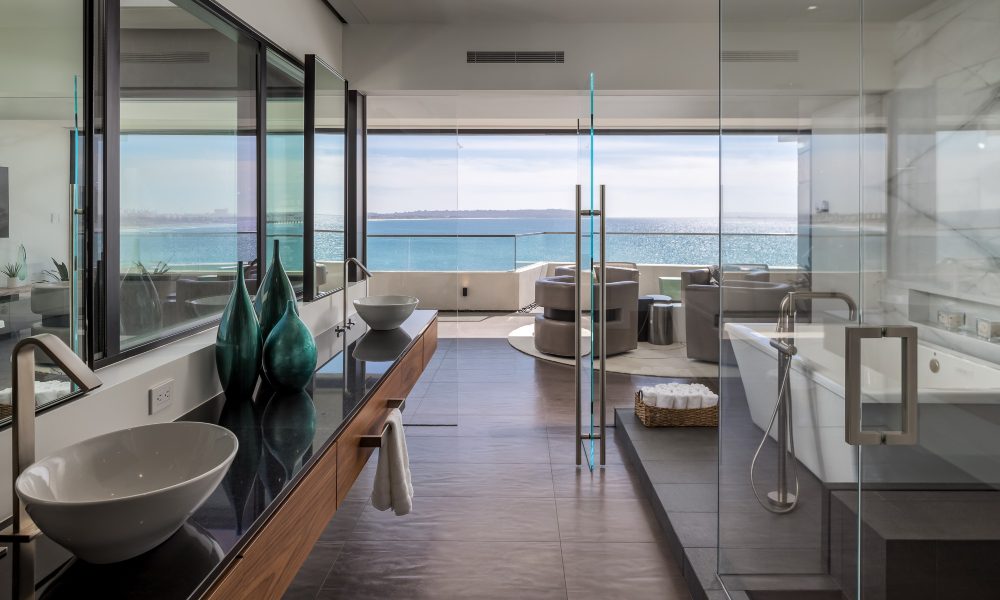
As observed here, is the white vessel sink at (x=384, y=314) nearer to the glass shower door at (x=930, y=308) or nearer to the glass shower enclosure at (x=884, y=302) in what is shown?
the glass shower enclosure at (x=884, y=302)

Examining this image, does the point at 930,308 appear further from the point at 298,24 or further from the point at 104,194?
the point at 298,24

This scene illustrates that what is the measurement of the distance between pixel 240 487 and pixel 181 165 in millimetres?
1256

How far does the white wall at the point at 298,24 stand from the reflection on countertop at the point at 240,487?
58.2 inches

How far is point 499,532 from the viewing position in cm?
283

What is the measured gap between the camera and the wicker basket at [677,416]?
147 inches

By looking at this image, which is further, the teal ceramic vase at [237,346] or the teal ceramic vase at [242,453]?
the teal ceramic vase at [237,346]

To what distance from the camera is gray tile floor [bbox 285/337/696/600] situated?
2424mm

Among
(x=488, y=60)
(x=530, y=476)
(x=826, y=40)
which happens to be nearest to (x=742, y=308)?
(x=826, y=40)

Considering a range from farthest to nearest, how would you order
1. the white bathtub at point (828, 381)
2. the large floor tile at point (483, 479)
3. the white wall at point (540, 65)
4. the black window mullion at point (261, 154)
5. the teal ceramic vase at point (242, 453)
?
the white wall at point (540, 65) → the large floor tile at point (483, 479) → the black window mullion at point (261, 154) → the teal ceramic vase at point (242, 453) → the white bathtub at point (828, 381)

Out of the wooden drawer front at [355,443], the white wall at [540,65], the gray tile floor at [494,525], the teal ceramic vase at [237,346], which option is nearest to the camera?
the wooden drawer front at [355,443]

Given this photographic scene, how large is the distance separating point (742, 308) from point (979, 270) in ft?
2.81

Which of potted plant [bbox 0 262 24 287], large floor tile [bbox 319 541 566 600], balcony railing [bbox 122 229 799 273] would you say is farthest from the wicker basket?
potted plant [bbox 0 262 24 287]

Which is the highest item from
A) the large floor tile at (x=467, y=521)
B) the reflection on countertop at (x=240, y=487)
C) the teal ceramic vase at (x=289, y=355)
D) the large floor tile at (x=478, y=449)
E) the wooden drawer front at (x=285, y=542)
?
the teal ceramic vase at (x=289, y=355)

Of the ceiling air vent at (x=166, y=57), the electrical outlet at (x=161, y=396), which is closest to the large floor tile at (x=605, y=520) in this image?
the electrical outlet at (x=161, y=396)
